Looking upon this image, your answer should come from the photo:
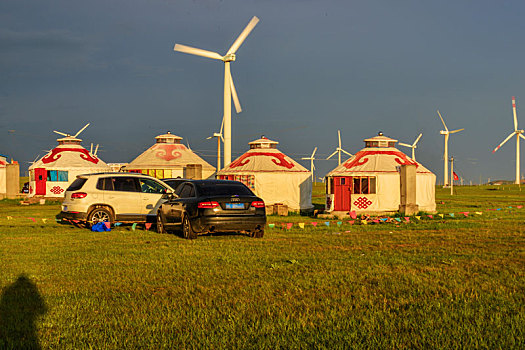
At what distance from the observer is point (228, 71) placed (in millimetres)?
39219

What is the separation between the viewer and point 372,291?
7691mm

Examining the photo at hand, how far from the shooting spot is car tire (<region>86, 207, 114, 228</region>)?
18906 mm

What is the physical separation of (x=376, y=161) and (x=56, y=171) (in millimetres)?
29431

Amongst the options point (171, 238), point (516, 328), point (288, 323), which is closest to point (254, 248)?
point (171, 238)

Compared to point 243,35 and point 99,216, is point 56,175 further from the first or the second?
point 99,216

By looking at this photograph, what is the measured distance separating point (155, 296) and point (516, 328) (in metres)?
4.52

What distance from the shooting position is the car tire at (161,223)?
1780 centimetres

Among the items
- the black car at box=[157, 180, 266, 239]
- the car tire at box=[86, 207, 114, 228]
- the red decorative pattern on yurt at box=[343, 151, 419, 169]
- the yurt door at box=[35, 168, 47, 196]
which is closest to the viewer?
the black car at box=[157, 180, 266, 239]

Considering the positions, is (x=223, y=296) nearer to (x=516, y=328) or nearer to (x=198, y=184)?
(x=516, y=328)

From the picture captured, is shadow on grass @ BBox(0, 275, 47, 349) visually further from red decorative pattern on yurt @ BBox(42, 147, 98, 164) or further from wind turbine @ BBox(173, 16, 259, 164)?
red decorative pattern on yurt @ BBox(42, 147, 98, 164)

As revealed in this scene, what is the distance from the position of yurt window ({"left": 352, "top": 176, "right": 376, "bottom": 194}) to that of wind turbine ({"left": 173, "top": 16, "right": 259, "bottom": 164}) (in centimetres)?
945

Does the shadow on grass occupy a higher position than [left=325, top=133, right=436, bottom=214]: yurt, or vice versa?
[left=325, top=133, right=436, bottom=214]: yurt

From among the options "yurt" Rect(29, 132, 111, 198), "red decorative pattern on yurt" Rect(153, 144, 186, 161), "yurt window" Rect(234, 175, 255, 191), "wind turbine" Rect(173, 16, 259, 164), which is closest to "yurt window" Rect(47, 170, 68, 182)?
"yurt" Rect(29, 132, 111, 198)

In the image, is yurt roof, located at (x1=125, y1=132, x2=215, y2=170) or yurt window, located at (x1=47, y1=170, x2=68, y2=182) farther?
yurt roof, located at (x1=125, y1=132, x2=215, y2=170)
